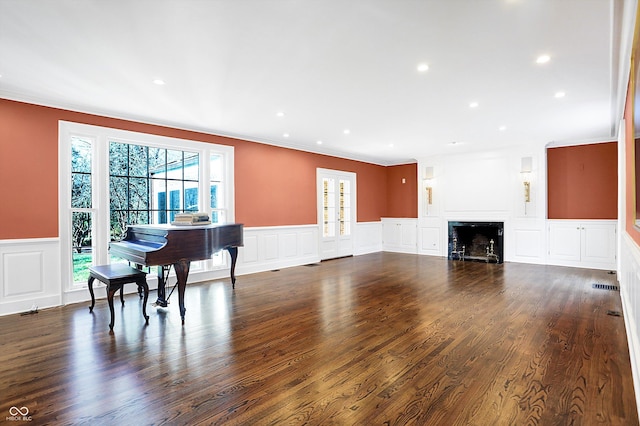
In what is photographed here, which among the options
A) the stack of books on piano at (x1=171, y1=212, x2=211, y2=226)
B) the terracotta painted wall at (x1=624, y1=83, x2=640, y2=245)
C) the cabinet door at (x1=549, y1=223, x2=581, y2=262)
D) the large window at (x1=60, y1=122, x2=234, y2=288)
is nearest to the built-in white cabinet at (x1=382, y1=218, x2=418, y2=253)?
the cabinet door at (x1=549, y1=223, x2=581, y2=262)

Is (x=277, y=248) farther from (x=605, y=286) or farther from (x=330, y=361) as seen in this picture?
(x=605, y=286)

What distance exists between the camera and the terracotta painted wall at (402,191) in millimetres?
9391

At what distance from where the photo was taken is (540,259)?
7117 millimetres

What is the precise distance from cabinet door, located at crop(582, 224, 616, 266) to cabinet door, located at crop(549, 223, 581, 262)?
0.37ft

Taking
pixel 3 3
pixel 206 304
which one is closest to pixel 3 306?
pixel 206 304

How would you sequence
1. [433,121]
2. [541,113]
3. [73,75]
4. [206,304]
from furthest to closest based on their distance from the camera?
[433,121]
[541,113]
[206,304]
[73,75]

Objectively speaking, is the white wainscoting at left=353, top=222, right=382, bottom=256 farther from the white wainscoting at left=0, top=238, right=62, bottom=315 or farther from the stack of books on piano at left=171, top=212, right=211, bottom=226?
the white wainscoting at left=0, top=238, right=62, bottom=315

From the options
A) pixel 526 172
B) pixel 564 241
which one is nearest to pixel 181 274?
pixel 526 172

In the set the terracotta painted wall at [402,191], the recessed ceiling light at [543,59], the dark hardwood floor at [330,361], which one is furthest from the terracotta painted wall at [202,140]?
the recessed ceiling light at [543,59]

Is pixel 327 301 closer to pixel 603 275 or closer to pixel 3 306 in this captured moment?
pixel 3 306

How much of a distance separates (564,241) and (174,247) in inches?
289

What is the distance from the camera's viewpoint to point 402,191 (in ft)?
31.6

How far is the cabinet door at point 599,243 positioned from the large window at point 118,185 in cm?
698

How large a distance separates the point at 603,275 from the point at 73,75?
8.25m
